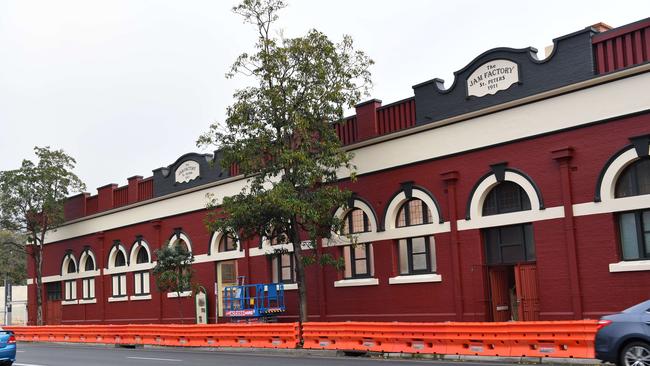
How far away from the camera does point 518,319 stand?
70.8 feet

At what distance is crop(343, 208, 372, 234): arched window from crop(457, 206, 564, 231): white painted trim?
4327mm

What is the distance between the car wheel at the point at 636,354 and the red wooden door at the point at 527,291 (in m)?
7.86

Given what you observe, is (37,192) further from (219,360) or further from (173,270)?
(219,360)

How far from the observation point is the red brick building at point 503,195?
18891mm

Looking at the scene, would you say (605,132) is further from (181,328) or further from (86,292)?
(86,292)

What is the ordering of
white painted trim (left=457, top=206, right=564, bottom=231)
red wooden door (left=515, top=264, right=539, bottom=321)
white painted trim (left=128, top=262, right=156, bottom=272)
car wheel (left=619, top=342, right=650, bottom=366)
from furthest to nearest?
white painted trim (left=128, top=262, right=156, bottom=272), red wooden door (left=515, top=264, right=539, bottom=321), white painted trim (left=457, top=206, right=564, bottom=231), car wheel (left=619, top=342, right=650, bottom=366)

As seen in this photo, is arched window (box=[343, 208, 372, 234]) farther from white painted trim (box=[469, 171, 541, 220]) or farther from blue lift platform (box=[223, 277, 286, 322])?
white painted trim (box=[469, 171, 541, 220])

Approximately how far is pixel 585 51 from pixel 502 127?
3186 millimetres

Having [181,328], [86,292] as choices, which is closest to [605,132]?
[181,328]

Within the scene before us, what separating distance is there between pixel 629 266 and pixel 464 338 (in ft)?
14.9

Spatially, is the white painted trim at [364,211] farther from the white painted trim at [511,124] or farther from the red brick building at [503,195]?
the white painted trim at [511,124]

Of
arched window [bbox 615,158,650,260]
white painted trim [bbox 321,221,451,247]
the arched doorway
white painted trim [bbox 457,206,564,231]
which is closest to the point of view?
arched window [bbox 615,158,650,260]

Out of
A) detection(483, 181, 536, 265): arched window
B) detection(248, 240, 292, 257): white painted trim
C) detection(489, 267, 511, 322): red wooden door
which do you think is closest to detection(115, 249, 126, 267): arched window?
detection(248, 240, 292, 257): white painted trim

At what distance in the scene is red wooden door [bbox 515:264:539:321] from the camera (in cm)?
2089
